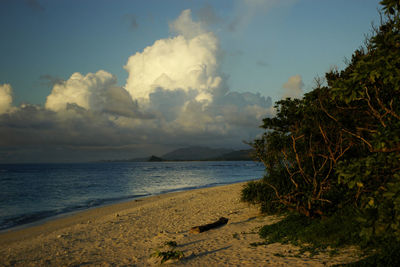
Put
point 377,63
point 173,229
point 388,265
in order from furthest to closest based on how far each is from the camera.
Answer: point 173,229 → point 388,265 → point 377,63

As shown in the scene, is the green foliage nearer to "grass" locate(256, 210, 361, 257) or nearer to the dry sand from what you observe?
"grass" locate(256, 210, 361, 257)

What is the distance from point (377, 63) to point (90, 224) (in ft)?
49.0

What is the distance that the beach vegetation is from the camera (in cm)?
371

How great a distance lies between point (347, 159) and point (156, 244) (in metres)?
7.93

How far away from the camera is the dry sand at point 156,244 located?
7.05 metres

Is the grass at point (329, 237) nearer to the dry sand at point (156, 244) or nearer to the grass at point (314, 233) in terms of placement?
the grass at point (314, 233)

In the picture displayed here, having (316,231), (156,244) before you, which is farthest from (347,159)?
(156,244)

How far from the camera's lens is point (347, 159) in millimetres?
9859

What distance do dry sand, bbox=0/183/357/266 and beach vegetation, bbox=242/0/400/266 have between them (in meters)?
0.94

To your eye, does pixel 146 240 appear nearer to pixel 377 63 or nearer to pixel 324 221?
pixel 324 221

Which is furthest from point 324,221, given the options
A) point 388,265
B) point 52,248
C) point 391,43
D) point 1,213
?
point 1,213

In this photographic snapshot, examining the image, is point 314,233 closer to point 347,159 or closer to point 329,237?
point 329,237

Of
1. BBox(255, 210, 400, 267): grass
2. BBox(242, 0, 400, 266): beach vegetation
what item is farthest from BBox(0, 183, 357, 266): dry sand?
BBox(242, 0, 400, 266): beach vegetation

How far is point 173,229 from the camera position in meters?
11.8
